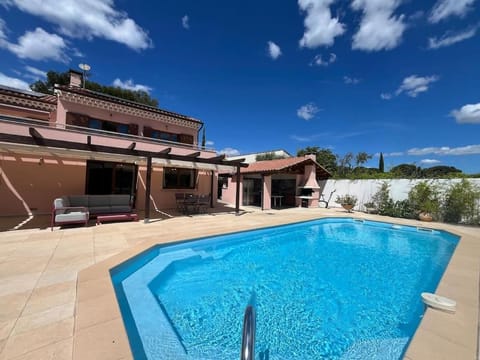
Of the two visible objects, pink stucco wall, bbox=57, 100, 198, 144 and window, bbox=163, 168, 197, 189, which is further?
window, bbox=163, 168, 197, 189

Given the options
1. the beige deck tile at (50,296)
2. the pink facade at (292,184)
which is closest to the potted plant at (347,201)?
the pink facade at (292,184)

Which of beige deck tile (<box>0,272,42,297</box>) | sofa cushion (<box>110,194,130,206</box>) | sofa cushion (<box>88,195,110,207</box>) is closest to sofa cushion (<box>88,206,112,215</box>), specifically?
sofa cushion (<box>88,195,110,207</box>)

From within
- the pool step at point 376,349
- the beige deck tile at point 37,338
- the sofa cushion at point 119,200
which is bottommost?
the pool step at point 376,349

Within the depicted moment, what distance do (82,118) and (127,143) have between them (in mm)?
3488

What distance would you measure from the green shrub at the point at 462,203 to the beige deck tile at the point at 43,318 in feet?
63.9

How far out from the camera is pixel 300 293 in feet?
17.0

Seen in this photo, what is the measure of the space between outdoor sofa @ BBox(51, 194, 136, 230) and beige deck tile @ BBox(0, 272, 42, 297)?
474 centimetres

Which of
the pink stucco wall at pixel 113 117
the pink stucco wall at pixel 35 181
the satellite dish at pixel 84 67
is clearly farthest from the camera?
the satellite dish at pixel 84 67

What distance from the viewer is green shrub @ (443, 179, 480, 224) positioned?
498 inches

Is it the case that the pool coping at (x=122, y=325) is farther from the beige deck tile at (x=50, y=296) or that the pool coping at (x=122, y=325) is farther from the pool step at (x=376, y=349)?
the pool step at (x=376, y=349)

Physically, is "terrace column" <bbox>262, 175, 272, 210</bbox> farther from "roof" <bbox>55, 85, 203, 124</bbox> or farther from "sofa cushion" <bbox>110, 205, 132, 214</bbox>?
"sofa cushion" <bbox>110, 205, 132, 214</bbox>

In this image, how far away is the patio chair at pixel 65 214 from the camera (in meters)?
8.41

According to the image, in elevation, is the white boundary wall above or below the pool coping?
above

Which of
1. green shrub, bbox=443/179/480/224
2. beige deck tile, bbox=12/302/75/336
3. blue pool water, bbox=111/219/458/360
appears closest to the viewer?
beige deck tile, bbox=12/302/75/336
